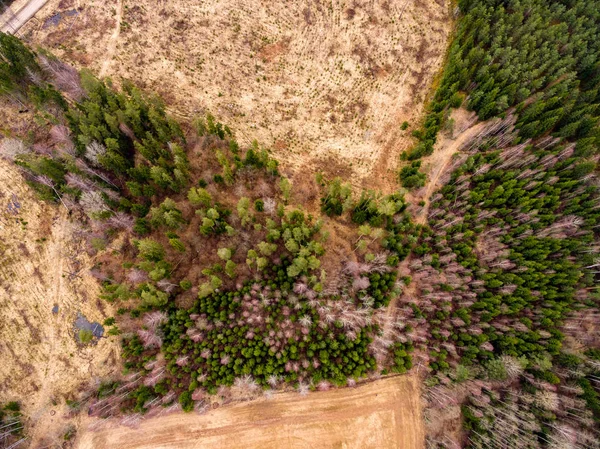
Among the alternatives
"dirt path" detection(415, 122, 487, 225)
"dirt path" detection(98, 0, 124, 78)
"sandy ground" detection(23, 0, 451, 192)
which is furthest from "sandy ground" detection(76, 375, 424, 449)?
"dirt path" detection(98, 0, 124, 78)

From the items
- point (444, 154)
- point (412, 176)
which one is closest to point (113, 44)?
point (412, 176)

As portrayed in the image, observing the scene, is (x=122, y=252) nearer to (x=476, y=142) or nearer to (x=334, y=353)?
(x=334, y=353)

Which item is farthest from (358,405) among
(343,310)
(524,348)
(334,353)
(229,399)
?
(524,348)

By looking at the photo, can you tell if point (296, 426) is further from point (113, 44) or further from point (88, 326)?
point (113, 44)

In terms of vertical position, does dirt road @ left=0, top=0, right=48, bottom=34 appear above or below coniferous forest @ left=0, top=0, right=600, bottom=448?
above

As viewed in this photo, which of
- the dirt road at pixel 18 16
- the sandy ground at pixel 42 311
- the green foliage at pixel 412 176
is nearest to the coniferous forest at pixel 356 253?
the green foliage at pixel 412 176

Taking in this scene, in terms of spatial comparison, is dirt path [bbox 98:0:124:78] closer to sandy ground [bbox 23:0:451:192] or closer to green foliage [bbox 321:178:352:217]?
sandy ground [bbox 23:0:451:192]
